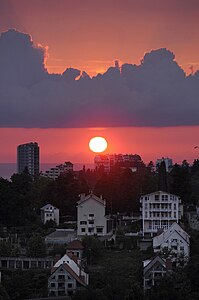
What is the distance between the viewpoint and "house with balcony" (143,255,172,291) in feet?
134

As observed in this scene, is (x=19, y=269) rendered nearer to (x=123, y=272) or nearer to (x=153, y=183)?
(x=123, y=272)

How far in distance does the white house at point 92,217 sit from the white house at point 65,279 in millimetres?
7479

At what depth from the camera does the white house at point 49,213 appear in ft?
170

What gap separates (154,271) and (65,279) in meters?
3.72

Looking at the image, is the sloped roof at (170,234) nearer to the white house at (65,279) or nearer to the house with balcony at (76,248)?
the house with balcony at (76,248)

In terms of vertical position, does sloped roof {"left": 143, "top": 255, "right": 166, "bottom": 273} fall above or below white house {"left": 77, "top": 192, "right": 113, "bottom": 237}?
below

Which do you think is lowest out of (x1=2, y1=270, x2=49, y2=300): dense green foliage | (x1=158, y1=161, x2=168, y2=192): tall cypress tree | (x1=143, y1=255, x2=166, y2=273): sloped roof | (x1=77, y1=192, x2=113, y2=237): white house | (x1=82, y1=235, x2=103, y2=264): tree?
(x1=2, y1=270, x2=49, y2=300): dense green foliage

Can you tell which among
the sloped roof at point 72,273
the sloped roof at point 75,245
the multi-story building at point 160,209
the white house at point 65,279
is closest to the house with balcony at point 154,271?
the white house at point 65,279

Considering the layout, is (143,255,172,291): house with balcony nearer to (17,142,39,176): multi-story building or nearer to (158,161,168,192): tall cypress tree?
(158,161,168,192): tall cypress tree

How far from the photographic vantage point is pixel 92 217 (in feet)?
162

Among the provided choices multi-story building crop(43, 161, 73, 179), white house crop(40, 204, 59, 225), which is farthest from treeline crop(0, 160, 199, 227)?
multi-story building crop(43, 161, 73, 179)

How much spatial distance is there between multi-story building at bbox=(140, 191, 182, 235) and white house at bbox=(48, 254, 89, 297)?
8.25 m

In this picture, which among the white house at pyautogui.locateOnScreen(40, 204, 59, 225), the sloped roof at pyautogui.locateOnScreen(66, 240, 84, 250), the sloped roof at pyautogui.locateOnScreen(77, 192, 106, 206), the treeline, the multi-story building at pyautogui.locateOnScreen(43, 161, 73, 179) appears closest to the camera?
the sloped roof at pyautogui.locateOnScreen(66, 240, 84, 250)

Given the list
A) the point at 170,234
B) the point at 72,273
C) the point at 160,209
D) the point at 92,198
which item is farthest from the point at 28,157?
the point at 72,273
